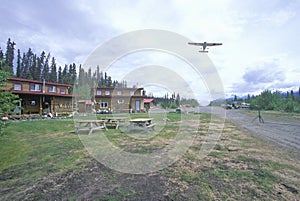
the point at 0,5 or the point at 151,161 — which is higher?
the point at 0,5

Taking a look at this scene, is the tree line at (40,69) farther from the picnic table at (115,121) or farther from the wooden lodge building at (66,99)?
the picnic table at (115,121)

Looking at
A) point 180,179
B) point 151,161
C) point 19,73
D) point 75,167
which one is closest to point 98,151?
point 75,167

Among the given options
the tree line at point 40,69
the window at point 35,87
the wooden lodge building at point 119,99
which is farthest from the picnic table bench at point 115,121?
the tree line at point 40,69

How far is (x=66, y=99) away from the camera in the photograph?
74.6 feet

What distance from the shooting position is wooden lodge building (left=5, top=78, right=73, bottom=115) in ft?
58.5

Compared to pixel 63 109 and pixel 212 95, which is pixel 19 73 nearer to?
pixel 63 109

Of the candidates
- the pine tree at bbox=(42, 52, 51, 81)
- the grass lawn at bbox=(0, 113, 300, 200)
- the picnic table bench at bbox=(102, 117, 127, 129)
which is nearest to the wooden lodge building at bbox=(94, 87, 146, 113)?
the picnic table bench at bbox=(102, 117, 127, 129)

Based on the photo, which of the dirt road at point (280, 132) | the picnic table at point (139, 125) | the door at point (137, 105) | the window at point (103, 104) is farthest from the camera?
the window at point (103, 104)

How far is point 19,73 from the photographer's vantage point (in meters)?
56.4

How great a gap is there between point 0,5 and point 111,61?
6.23 meters

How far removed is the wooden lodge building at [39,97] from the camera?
17820 millimetres

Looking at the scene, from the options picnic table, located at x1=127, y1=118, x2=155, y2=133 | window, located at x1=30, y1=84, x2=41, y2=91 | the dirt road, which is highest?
window, located at x1=30, y1=84, x2=41, y2=91

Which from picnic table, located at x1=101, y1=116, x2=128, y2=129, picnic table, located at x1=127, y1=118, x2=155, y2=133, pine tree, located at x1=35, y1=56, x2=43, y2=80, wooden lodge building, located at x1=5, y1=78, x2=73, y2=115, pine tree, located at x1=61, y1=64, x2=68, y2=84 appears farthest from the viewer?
pine tree, located at x1=35, y1=56, x2=43, y2=80

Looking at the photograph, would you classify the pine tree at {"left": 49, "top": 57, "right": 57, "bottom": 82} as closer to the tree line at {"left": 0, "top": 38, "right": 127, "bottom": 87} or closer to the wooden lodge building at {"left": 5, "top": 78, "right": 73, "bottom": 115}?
the tree line at {"left": 0, "top": 38, "right": 127, "bottom": 87}
